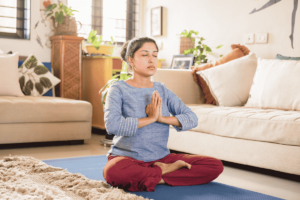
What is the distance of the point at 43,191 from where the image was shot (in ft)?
5.26

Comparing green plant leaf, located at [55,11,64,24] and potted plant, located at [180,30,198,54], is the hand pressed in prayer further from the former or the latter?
green plant leaf, located at [55,11,64,24]

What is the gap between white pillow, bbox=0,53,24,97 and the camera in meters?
3.34

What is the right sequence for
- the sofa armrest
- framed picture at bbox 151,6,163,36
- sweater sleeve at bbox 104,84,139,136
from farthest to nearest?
framed picture at bbox 151,6,163,36 < the sofa armrest < sweater sleeve at bbox 104,84,139,136

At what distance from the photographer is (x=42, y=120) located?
308 centimetres

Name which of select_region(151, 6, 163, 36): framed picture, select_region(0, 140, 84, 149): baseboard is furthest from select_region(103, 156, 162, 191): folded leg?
select_region(151, 6, 163, 36): framed picture

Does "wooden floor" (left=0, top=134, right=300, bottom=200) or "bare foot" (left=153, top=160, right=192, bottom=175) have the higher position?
"bare foot" (left=153, top=160, right=192, bottom=175)

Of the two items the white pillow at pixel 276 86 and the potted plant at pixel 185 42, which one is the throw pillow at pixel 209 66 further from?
the potted plant at pixel 185 42

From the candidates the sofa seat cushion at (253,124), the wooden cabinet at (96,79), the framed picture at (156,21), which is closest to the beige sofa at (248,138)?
the sofa seat cushion at (253,124)

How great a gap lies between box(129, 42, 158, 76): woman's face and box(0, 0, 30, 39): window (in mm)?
2753

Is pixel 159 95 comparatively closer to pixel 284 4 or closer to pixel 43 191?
pixel 43 191

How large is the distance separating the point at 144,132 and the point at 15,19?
3.07m

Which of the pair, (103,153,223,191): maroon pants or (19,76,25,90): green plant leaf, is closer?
(103,153,223,191): maroon pants

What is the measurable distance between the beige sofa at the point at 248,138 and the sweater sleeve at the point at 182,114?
1.67 ft

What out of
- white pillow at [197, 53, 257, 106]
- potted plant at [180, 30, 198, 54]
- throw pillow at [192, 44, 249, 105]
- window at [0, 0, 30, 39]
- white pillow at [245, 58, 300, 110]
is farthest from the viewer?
window at [0, 0, 30, 39]
